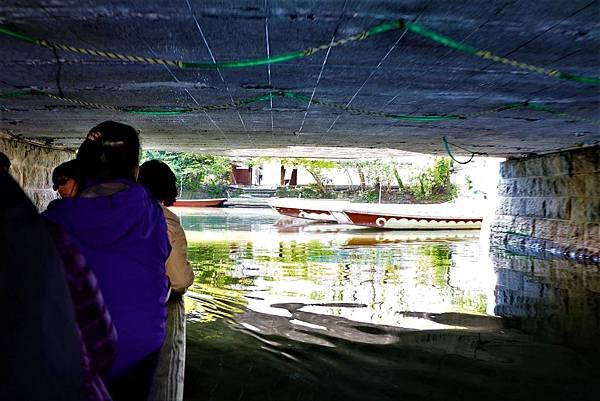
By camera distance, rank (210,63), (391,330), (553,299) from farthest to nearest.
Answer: (553,299)
(391,330)
(210,63)

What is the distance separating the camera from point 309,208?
65.0 ft

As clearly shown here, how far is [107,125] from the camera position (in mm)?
2176

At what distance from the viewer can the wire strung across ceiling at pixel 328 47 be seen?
313 cm

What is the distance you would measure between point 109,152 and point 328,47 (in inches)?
73.6

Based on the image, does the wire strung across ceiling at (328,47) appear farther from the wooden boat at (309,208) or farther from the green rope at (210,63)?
the wooden boat at (309,208)

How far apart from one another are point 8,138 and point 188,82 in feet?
18.2

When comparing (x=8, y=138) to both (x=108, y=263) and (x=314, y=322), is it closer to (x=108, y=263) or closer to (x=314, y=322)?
(x=314, y=322)

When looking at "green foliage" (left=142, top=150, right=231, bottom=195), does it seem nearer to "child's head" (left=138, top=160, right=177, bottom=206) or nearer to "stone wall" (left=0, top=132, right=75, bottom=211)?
"stone wall" (left=0, top=132, right=75, bottom=211)

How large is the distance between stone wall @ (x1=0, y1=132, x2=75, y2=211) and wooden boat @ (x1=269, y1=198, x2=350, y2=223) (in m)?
10.2

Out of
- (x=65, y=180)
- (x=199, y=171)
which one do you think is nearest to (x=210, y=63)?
(x=65, y=180)

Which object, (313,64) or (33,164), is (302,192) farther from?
(313,64)

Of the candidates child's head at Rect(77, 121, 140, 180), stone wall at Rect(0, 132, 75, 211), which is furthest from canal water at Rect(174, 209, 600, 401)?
stone wall at Rect(0, 132, 75, 211)

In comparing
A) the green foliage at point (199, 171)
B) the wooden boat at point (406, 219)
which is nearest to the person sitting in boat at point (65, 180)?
the wooden boat at point (406, 219)

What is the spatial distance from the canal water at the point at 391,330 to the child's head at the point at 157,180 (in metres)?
1.31
